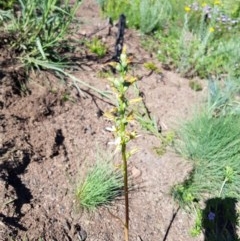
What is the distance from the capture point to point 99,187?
2.66 meters

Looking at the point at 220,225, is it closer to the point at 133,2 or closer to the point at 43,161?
the point at 43,161

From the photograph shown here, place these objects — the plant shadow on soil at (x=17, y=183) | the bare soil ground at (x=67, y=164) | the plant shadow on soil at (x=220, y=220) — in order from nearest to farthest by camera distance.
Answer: the plant shadow on soil at (x=17, y=183) → the bare soil ground at (x=67, y=164) → the plant shadow on soil at (x=220, y=220)

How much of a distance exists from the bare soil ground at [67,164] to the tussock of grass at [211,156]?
104 millimetres

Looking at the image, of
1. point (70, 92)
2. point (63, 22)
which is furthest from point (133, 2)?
point (70, 92)

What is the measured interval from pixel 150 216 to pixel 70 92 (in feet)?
3.95

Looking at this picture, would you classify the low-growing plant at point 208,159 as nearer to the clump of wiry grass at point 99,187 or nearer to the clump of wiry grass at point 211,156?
the clump of wiry grass at point 211,156

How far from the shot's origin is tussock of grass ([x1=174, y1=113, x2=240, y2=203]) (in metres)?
3.05

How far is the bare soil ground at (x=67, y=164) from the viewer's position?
256 cm

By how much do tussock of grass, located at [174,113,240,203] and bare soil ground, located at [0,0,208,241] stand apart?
0.34 feet

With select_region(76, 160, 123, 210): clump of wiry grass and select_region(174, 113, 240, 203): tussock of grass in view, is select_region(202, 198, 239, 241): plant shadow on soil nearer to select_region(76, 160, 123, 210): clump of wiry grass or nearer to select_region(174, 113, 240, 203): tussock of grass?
select_region(174, 113, 240, 203): tussock of grass

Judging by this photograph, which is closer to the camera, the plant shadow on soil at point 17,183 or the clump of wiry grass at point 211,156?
the plant shadow on soil at point 17,183

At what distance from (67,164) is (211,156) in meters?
1.02

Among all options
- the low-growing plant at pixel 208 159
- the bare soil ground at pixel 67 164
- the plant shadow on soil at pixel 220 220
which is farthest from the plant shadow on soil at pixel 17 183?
the plant shadow on soil at pixel 220 220

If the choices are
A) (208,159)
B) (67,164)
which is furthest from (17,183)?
(208,159)
